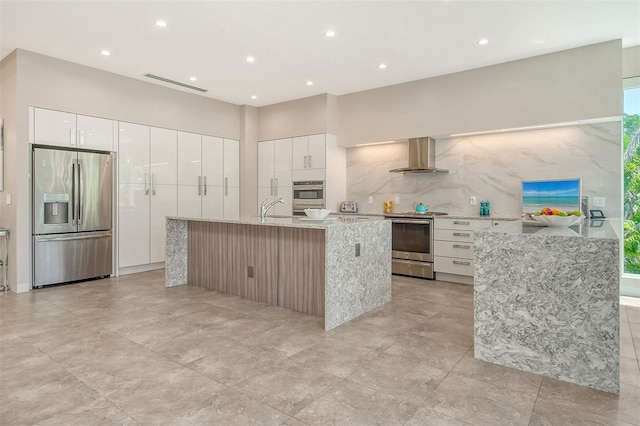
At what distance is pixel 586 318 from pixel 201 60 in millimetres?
4786

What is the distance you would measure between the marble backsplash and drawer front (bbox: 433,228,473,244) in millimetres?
585

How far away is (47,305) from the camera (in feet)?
12.7

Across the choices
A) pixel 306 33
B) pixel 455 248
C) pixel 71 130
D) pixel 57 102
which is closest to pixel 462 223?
pixel 455 248

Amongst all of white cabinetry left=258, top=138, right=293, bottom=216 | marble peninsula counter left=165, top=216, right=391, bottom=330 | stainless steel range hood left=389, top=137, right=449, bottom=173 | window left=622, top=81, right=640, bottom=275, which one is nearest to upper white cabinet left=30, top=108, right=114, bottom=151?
marble peninsula counter left=165, top=216, right=391, bottom=330

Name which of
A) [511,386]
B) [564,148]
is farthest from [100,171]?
[564,148]

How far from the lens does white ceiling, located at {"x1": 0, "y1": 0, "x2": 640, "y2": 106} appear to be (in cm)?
345

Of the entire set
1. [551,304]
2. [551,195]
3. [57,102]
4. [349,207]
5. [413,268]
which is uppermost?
[57,102]

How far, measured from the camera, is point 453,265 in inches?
199

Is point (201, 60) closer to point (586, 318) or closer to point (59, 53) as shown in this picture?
point (59, 53)

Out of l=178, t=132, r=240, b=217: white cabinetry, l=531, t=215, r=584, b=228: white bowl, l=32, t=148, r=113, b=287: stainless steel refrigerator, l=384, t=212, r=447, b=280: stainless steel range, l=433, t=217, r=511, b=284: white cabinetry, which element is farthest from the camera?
l=178, t=132, r=240, b=217: white cabinetry

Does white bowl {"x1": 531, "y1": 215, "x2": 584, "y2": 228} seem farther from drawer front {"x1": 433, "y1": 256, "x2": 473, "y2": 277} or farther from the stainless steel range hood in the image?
the stainless steel range hood

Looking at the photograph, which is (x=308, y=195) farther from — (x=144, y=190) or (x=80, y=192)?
(x=80, y=192)

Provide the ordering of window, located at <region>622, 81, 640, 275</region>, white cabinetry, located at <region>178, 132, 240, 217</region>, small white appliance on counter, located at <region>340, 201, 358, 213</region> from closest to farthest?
window, located at <region>622, 81, 640, 275</region>, white cabinetry, located at <region>178, 132, 240, 217</region>, small white appliance on counter, located at <region>340, 201, 358, 213</region>

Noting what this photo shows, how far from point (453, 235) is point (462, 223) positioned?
0.67 ft
